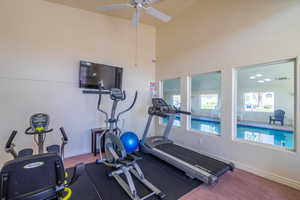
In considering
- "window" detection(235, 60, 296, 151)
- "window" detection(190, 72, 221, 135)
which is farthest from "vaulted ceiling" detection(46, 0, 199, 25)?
"window" detection(235, 60, 296, 151)

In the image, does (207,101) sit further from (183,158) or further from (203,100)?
(183,158)

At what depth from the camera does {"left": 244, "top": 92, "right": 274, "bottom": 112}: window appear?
349 centimetres

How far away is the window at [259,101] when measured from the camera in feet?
11.4

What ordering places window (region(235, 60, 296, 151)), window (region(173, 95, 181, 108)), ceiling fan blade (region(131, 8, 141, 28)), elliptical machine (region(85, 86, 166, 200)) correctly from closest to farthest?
1. elliptical machine (region(85, 86, 166, 200))
2. window (region(235, 60, 296, 151))
3. ceiling fan blade (region(131, 8, 141, 28))
4. window (region(173, 95, 181, 108))

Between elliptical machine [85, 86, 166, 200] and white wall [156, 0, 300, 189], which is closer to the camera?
elliptical machine [85, 86, 166, 200]

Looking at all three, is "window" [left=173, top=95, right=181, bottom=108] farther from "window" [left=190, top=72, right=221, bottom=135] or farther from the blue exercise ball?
the blue exercise ball

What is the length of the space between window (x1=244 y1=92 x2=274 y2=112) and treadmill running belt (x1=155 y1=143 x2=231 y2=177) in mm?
2027

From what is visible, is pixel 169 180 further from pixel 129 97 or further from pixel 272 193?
pixel 129 97

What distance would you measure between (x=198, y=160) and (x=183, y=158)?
0.94 feet

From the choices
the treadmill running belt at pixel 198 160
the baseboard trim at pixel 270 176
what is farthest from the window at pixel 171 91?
the baseboard trim at pixel 270 176

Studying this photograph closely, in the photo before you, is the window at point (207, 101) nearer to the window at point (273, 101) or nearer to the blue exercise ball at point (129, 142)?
the window at point (273, 101)

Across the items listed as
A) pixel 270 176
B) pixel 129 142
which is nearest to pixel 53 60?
pixel 129 142

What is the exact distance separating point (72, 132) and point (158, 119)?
265 centimetres

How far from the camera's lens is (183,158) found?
2820 millimetres
